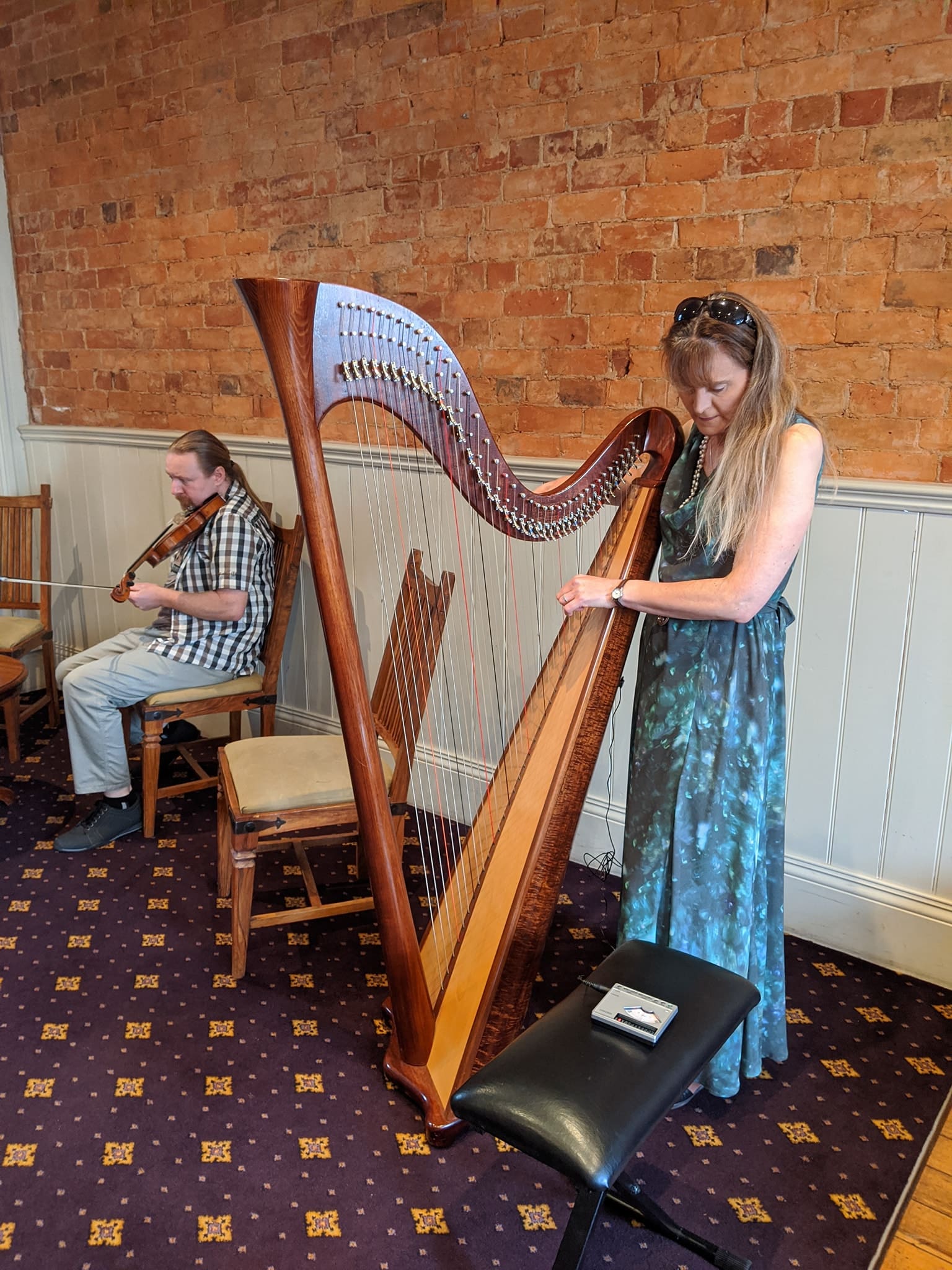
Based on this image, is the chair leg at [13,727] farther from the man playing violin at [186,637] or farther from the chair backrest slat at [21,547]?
the man playing violin at [186,637]

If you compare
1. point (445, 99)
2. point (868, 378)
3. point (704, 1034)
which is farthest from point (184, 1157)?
point (445, 99)

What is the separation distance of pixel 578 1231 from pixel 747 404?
1.31 meters

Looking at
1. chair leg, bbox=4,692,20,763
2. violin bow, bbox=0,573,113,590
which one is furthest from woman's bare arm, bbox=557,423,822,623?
chair leg, bbox=4,692,20,763

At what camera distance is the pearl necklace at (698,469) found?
1.90 meters

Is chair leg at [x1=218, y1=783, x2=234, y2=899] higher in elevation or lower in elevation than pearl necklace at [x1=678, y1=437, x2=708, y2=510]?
lower

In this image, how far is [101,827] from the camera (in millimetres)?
3078

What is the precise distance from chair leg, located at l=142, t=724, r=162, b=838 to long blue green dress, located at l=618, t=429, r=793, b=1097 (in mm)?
1649

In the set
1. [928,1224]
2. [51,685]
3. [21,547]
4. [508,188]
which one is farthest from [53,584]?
[928,1224]

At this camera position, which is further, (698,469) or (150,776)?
(150,776)

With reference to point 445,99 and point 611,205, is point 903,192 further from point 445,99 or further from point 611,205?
point 445,99

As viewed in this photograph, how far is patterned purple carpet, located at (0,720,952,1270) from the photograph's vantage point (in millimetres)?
1692

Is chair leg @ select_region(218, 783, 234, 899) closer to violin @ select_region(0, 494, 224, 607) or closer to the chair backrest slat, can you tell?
violin @ select_region(0, 494, 224, 607)

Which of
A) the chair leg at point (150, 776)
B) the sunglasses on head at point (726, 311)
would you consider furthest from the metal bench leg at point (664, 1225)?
the chair leg at point (150, 776)

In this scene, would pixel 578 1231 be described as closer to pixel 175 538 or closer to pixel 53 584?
pixel 175 538
